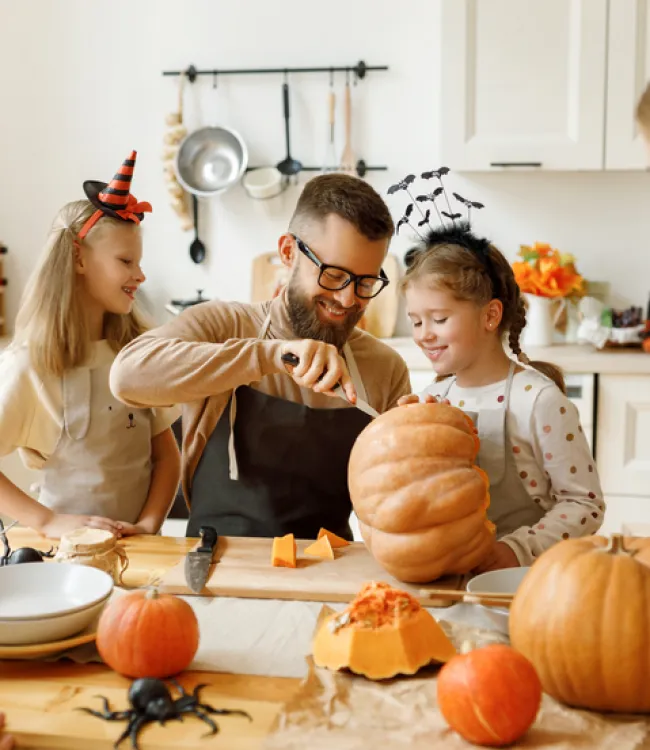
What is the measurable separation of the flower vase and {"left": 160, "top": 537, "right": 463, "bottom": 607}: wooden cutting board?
212cm

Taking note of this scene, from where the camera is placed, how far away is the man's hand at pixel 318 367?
1524 mm

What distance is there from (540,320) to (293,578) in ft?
7.61

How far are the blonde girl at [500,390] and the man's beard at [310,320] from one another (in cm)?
16

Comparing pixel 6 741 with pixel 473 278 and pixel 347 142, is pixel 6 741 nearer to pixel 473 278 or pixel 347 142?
pixel 473 278

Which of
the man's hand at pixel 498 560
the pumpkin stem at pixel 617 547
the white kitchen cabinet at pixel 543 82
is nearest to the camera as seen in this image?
the pumpkin stem at pixel 617 547

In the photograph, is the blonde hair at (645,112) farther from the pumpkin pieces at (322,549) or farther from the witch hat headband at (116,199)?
the witch hat headband at (116,199)

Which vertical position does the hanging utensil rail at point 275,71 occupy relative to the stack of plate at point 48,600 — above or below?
above

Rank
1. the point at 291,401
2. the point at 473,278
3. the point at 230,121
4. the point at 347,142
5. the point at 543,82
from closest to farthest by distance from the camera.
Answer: the point at 473,278, the point at 291,401, the point at 543,82, the point at 347,142, the point at 230,121

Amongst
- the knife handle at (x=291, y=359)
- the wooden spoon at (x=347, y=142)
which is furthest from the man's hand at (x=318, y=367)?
the wooden spoon at (x=347, y=142)

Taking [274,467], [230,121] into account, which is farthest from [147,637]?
[230,121]

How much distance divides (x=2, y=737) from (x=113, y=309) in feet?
4.01

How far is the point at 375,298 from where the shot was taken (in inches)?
146

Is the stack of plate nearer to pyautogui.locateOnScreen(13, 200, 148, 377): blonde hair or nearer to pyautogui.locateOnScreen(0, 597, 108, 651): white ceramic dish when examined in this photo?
pyautogui.locateOnScreen(0, 597, 108, 651): white ceramic dish

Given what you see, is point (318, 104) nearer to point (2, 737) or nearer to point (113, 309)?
point (113, 309)
